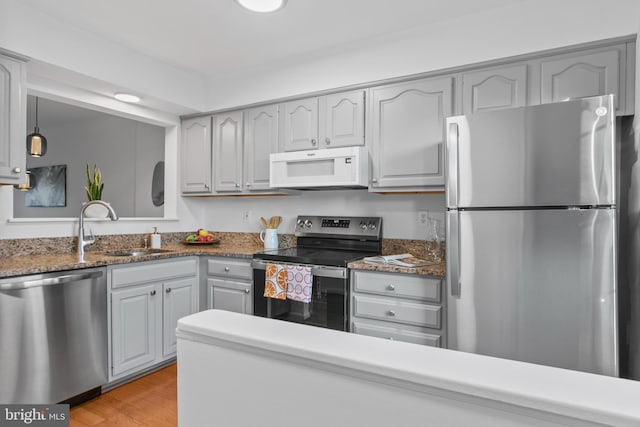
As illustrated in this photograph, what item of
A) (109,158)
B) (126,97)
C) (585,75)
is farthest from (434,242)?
(109,158)

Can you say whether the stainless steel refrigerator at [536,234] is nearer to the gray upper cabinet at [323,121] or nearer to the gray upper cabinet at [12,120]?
the gray upper cabinet at [323,121]

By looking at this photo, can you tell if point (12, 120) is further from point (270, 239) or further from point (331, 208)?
point (331, 208)

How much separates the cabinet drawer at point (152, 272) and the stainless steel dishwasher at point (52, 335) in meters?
0.11

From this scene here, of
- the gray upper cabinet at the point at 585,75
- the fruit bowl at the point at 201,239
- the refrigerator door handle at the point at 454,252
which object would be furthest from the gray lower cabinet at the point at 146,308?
the gray upper cabinet at the point at 585,75

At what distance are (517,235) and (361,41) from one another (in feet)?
5.82

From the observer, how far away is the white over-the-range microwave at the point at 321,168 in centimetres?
269

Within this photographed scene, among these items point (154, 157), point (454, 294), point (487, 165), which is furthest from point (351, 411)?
point (154, 157)

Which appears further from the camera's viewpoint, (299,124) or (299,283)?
(299,124)

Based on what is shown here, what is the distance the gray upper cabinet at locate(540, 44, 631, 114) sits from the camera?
2.03 m

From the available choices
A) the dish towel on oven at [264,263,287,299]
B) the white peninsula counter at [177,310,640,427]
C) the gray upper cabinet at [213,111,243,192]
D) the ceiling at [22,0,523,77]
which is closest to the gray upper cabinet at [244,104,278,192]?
the gray upper cabinet at [213,111,243,192]

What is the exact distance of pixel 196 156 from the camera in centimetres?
362

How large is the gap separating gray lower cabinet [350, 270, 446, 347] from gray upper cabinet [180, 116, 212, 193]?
1.84 m

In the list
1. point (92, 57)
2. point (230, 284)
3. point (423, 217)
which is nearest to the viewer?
point (92, 57)

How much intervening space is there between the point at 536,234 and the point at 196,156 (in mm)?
2898
